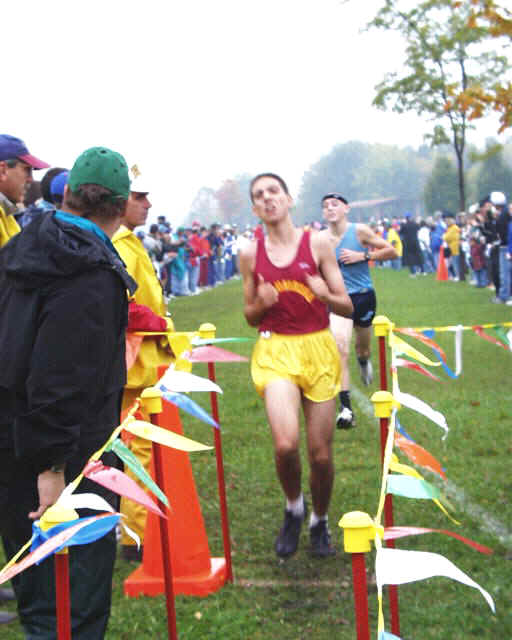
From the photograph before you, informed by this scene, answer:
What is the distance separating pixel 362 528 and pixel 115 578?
3208 mm

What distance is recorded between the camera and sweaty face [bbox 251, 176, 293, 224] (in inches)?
192

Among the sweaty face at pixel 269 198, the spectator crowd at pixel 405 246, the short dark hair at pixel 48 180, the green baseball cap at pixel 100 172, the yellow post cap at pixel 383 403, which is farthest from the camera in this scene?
the spectator crowd at pixel 405 246

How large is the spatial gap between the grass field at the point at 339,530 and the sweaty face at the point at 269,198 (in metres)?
1.82

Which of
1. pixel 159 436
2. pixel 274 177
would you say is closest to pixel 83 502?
pixel 159 436

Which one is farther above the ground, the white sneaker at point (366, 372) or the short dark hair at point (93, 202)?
the short dark hair at point (93, 202)

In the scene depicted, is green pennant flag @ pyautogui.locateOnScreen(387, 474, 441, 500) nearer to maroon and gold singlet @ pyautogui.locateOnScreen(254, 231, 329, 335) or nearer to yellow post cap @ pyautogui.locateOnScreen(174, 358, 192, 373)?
yellow post cap @ pyautogui.locateOnScreen(174, 358, 192, 373)

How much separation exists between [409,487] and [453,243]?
26230 mm

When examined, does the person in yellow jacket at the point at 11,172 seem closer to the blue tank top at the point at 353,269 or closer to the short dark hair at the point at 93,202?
the short dark hair at the point at 93,202

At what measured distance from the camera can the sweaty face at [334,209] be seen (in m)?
8.23

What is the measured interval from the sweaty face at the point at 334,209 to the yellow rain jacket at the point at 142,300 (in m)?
3.52

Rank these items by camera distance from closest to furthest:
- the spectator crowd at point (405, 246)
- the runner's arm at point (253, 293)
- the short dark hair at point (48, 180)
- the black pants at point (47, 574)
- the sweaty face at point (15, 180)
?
1. the black pants at point (47, 574)
2. the sweaty face at point (15, 180)
3. the runner's arm at point (253, 293)
4. the short dark hair at point (48, 180)
5. the spectator crowd at point (405, 246)

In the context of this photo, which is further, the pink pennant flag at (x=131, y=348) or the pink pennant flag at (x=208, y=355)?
the pink pennant flag at (x=131, y=348)

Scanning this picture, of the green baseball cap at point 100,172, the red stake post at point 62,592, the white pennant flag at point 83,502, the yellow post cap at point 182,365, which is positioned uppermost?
the green baseball cap at point 100,172

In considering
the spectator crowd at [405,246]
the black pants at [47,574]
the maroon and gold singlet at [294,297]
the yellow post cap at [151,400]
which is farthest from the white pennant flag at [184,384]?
the spectator crowd at [405,246]
